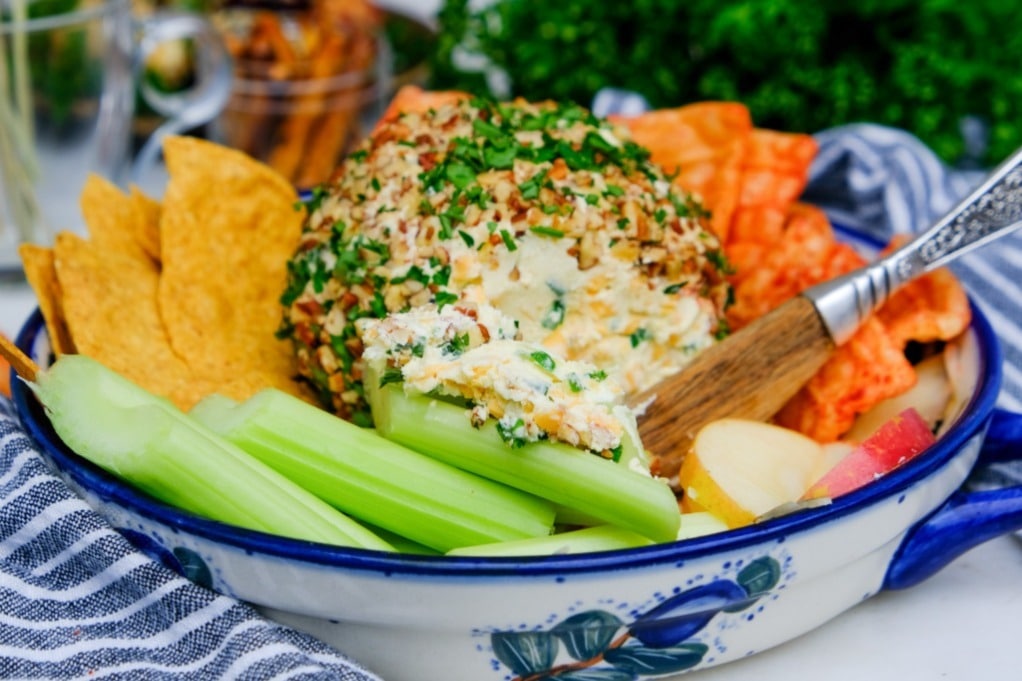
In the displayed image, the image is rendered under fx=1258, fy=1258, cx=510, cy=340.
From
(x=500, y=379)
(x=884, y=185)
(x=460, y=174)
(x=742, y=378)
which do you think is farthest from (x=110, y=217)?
(x=884, y=185)

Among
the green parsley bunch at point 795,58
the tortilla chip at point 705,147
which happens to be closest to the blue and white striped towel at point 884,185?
the green parsley bunch at point 795,58

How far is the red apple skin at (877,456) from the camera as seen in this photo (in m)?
1.88

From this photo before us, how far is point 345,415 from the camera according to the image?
2.17 m

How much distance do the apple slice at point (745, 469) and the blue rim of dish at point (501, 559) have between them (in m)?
0.17

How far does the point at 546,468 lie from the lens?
169 centimetres

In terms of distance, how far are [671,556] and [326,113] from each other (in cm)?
267

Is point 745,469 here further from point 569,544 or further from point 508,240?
point 508,240

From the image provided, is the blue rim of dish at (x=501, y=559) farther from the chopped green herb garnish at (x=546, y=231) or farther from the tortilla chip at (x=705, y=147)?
the tortilla chip at (x=705, y=147)

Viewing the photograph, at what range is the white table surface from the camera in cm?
184

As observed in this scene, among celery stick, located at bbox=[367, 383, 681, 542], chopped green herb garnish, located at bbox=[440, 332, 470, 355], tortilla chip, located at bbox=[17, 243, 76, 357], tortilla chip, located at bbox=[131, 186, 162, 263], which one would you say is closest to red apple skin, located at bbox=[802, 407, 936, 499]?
celery stick, located at bbox=[367, 383, 681, 542]

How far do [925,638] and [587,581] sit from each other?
2.12 feet

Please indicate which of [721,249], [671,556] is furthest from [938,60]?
[671,556]

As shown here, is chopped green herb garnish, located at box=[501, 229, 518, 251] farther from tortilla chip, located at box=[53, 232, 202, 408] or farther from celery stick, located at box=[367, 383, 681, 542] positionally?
tortilla chip, located at box=[53, 232, 202, 408]

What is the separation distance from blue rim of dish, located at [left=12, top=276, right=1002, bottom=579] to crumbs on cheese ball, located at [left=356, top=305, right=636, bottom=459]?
190mm
